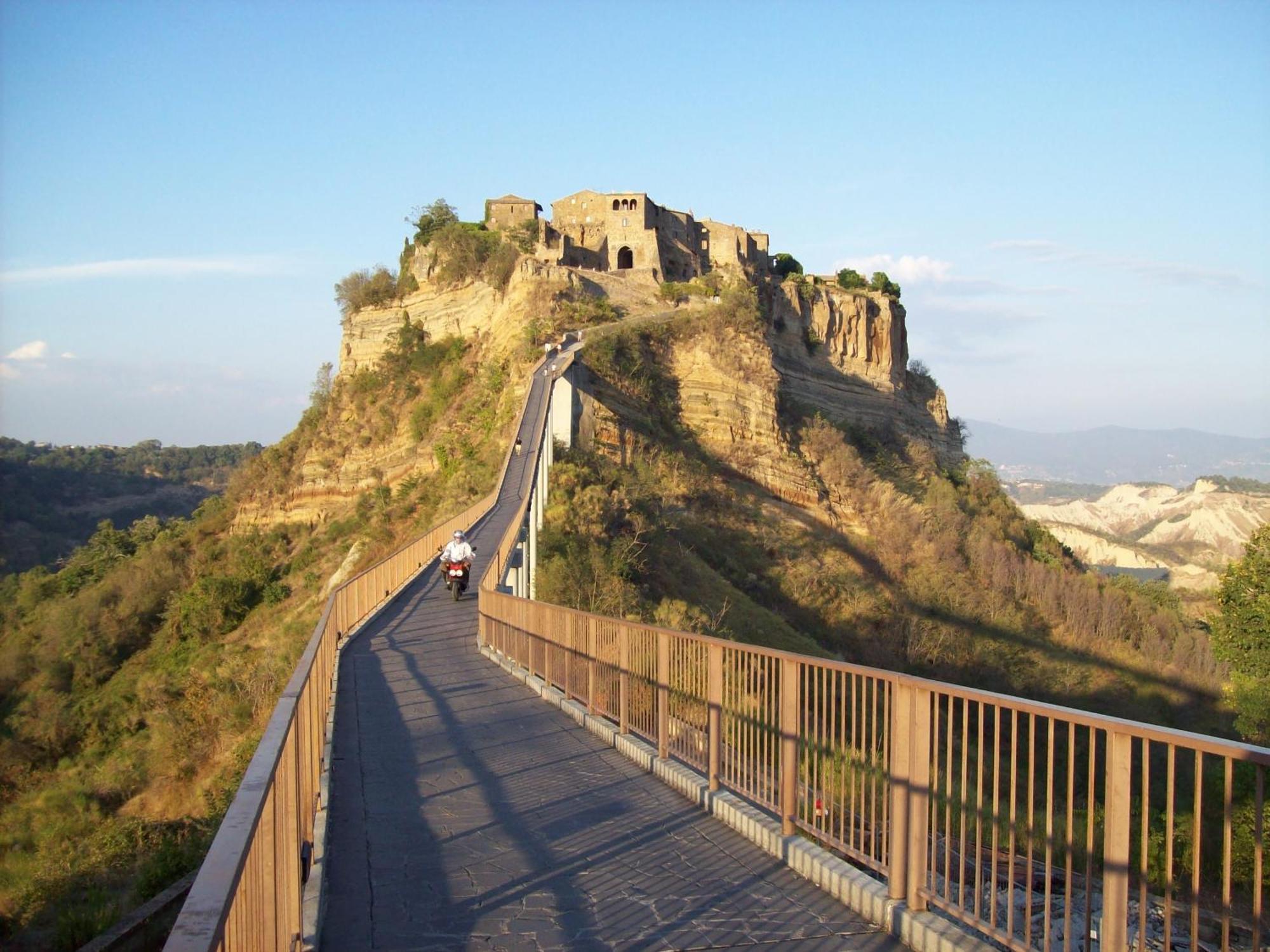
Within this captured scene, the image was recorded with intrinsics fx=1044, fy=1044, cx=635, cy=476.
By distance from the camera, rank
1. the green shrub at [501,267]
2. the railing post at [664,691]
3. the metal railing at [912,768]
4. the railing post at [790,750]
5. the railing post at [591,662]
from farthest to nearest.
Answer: the green shrub at [501,267] → the railing post at [591,662] → the railing post at [664,691] → the railing post at [790,750] → the metal railing at [912,768]

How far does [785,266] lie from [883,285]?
311 inches

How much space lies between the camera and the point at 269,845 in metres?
3.87

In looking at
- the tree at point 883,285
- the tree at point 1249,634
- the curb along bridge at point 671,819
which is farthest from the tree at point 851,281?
the curb along bridge at point 671,819

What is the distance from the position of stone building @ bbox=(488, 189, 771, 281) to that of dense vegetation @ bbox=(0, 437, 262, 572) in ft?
150

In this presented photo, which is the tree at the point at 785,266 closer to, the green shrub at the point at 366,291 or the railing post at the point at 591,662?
the green shrub at the point at 366,291

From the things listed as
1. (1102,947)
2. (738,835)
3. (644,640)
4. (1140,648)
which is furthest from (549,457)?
(1140,648)

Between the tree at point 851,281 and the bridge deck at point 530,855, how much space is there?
64.9 m

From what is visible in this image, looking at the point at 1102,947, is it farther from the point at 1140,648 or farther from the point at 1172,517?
the point at 1172,517

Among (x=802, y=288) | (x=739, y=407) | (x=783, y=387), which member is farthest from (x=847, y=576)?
(x=802, y=288)

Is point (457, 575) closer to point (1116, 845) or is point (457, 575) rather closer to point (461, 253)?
point (1116, 845)

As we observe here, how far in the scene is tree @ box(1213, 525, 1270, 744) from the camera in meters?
26.4

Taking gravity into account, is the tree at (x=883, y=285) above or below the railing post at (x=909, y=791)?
above

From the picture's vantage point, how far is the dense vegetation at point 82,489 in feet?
271

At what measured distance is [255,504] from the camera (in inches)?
2040
